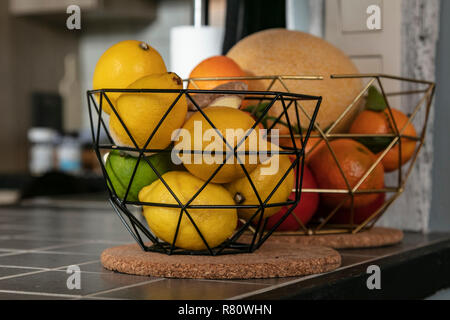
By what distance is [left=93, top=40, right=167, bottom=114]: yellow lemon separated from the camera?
0.75 meters

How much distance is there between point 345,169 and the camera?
3.16 feet

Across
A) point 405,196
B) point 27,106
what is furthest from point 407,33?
point 27,106

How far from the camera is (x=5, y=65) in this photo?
3.53m

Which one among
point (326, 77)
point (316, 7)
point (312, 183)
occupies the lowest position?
point (312, 183)

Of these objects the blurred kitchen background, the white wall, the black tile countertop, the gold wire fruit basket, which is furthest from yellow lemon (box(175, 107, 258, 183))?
the white wall

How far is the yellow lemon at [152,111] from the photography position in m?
0.69

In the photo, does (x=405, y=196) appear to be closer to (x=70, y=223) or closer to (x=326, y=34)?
(x=326, y=34)

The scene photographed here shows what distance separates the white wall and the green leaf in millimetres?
2125

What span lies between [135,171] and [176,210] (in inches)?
2.2

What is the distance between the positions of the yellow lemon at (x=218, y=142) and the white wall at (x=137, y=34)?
7.99ft
